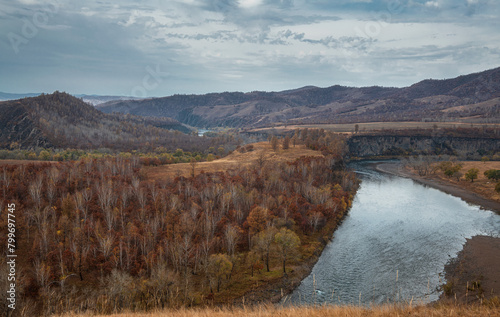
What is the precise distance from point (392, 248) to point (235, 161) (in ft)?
240

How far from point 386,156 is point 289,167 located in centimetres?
12801

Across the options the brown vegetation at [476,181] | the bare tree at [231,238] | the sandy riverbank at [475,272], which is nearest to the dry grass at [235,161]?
the bare tree at [231,238]

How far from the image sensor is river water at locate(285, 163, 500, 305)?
38625 millimetres

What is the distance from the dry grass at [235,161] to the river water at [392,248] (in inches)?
1573

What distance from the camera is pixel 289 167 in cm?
9625

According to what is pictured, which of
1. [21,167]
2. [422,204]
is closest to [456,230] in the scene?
[422,204]

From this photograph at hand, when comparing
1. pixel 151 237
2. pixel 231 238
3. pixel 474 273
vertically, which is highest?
pixel 151 237

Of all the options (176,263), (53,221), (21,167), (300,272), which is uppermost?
(21,167)

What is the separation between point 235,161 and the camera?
385 ft

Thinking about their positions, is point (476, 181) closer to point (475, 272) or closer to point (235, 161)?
point (475, 272)

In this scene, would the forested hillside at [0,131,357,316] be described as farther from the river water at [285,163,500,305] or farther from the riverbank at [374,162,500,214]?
the riverbank at [374,162,500,214]

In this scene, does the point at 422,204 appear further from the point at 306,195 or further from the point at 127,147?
the point at 127,147

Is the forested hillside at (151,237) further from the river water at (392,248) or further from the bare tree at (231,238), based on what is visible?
the river water at (392,248)

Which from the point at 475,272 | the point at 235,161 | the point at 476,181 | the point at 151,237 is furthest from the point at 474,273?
the point at 235,161
